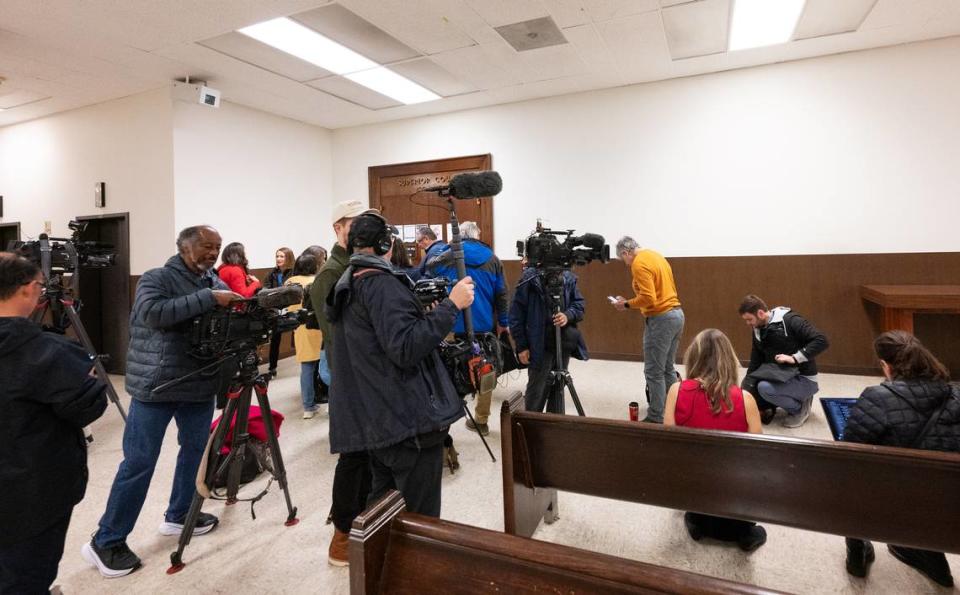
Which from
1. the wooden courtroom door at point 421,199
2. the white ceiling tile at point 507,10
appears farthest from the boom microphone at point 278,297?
the wooden courtroom door at point 421,199

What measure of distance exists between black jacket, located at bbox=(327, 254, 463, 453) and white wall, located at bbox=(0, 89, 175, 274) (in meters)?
4.32

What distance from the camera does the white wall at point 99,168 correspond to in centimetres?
498

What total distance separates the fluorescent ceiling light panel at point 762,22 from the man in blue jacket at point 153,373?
4.04 m

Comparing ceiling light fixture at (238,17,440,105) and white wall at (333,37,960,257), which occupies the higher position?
ceiling light fixture at (238,17,440,105)

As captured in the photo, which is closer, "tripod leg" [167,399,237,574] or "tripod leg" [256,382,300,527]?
"tripod leg" [167,399,237,574]

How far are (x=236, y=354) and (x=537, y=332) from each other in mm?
1718

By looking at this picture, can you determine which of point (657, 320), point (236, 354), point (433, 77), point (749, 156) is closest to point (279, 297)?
point (236, 354)

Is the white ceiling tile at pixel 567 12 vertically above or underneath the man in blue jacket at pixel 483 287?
above

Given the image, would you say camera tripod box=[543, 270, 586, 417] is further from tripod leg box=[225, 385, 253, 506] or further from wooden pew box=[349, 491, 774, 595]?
wooden pew box=[349, 491, 774, 595]

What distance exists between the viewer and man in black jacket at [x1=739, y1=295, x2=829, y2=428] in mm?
3363

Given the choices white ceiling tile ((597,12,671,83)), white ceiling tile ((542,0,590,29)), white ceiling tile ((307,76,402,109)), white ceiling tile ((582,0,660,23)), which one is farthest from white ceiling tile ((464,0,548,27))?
white ceiling tile ((307,76,402,109))

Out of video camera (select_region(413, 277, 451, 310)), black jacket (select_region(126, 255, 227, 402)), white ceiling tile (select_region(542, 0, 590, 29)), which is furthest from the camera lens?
white ceiling tile (select_region(542, 0, 590, 29))

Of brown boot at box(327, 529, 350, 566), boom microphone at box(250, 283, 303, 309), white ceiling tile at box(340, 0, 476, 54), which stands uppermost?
white ceiling tile at box(340, 0, 476, 54)

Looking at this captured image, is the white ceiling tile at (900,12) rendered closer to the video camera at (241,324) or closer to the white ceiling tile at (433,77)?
the white ceiling tile at (433,77)
